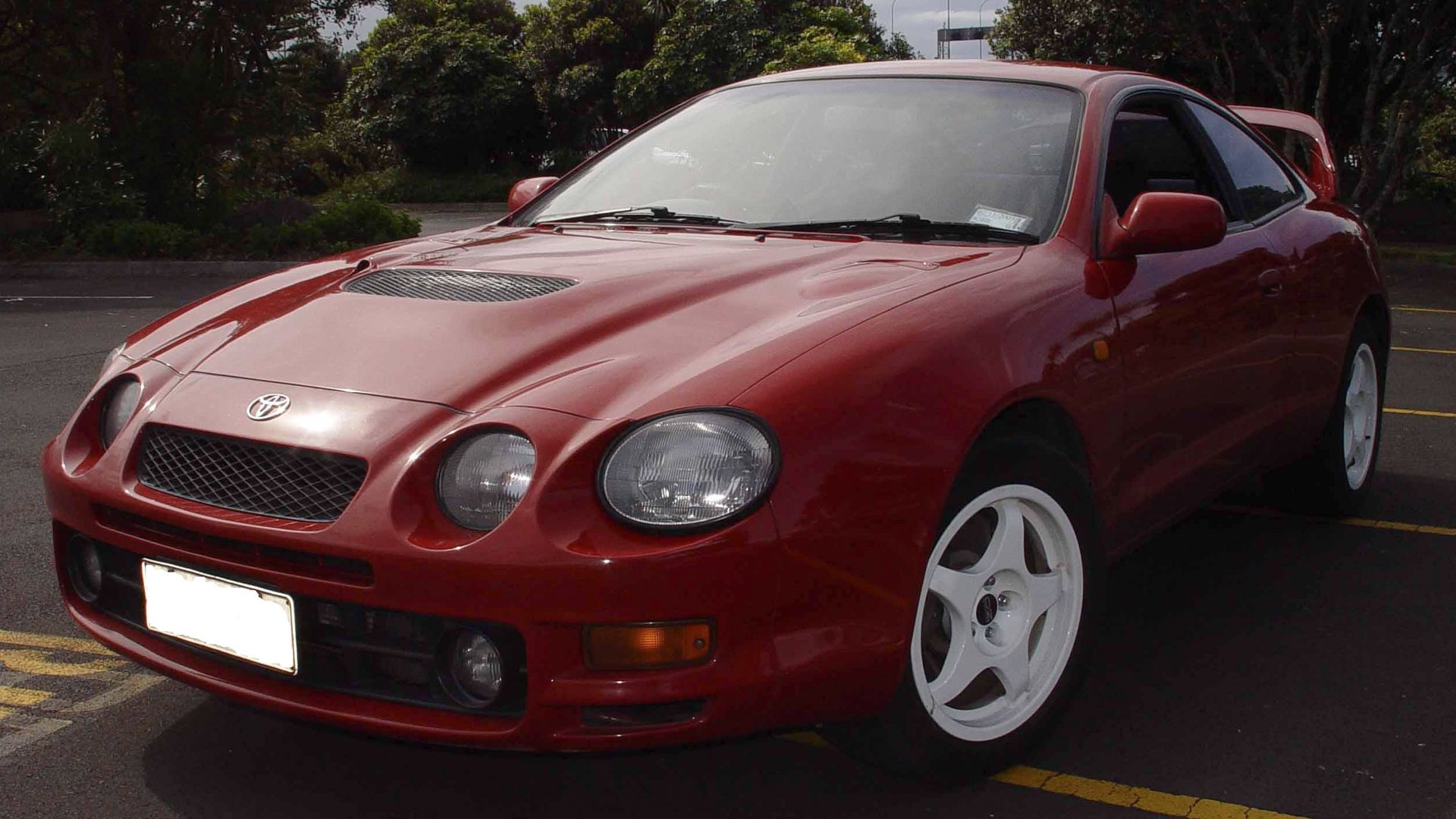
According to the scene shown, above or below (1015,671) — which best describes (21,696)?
below

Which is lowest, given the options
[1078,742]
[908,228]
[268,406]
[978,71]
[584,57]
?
[1078,742]

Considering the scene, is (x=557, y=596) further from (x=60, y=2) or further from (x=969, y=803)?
(x=60, y=2)

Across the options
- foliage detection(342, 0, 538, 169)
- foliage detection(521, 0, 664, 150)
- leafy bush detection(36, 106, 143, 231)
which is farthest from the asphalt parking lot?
foliage detection(521, 0, 664, 150)

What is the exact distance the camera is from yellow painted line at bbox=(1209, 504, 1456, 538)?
4742 millimetres

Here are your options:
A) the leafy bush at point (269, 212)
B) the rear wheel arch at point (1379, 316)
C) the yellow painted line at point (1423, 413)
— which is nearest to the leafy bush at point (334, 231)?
the leafy bush at point (269, 212)

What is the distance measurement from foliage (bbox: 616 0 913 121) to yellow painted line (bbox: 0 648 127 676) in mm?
29187

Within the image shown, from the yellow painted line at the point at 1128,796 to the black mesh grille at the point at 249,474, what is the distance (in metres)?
1.43

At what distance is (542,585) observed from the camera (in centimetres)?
219

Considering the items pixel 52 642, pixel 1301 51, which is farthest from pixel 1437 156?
pixel 52 642

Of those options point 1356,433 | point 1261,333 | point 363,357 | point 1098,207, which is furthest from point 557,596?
point 1356,433

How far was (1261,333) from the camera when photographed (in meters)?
3.84

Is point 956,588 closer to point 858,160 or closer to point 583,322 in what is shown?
point 583,322

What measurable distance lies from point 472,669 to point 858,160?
182 centimetres

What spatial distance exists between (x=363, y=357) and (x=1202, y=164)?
2618 millimetres
